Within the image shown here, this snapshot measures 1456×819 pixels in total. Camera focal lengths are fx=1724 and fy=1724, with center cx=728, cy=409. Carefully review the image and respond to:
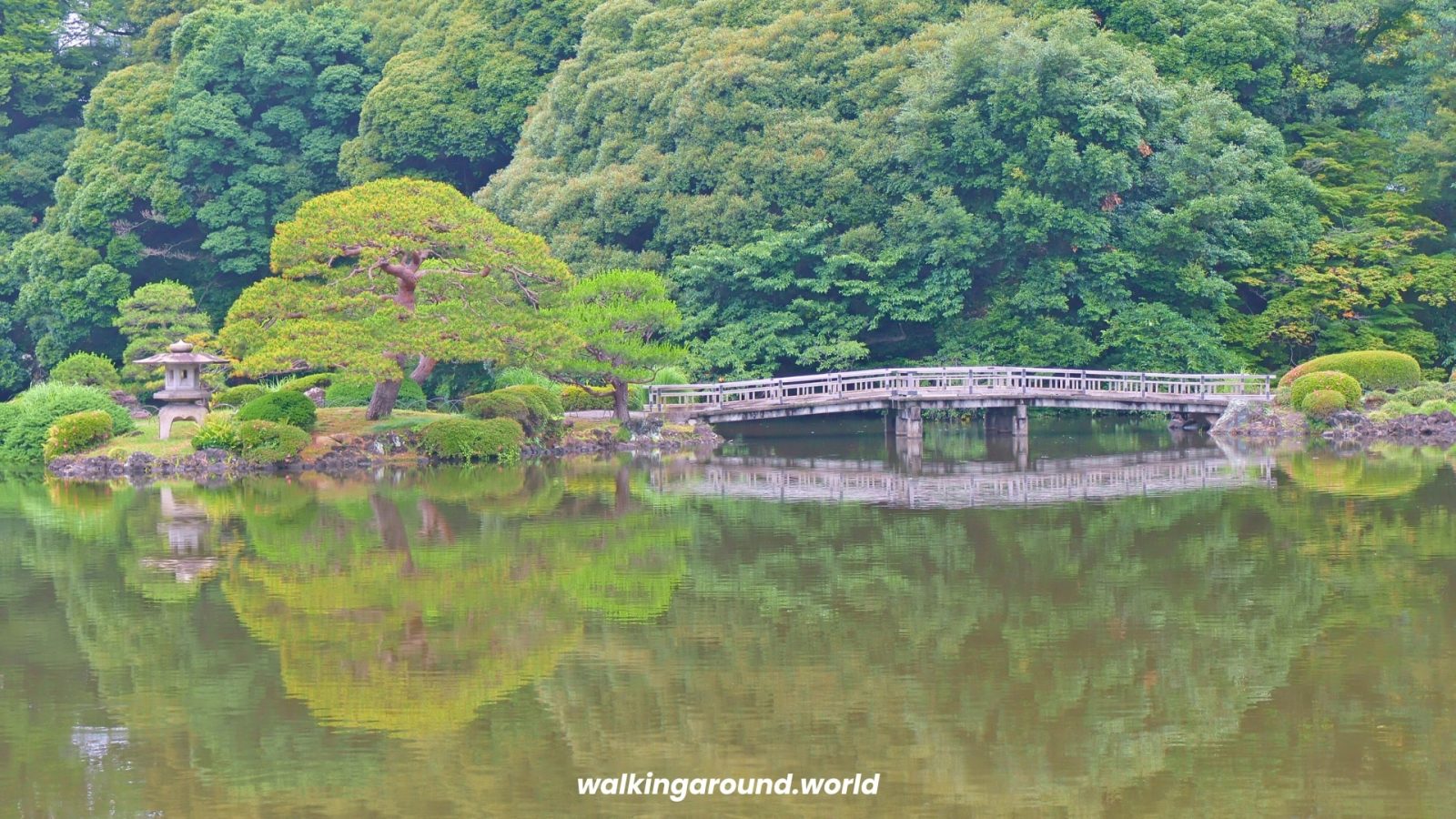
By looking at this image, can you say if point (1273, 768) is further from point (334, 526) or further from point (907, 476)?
point (907, 476)

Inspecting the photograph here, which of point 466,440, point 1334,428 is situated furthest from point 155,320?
point 1334,428

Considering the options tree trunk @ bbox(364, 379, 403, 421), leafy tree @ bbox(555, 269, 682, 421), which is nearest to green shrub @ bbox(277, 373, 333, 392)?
tree trunk @ bbox(364, 379, 403, 421)

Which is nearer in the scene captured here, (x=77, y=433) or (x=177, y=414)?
(x=77, y=433)

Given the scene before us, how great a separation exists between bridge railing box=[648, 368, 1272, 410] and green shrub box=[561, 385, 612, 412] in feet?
3.29

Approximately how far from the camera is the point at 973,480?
94.5 feet

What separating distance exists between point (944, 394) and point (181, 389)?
52.5 ft

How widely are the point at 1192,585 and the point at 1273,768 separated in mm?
6181

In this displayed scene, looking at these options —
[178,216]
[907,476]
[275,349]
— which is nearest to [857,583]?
[907,476]

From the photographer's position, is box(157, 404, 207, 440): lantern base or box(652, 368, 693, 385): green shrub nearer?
box(157, 404, 207, 440): lantern base

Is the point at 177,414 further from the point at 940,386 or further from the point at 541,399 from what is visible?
the point at 940,386

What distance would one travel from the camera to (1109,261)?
40.5m

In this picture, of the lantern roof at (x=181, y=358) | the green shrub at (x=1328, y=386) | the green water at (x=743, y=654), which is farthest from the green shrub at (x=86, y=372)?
the green shrub at (x=1328, y=386)

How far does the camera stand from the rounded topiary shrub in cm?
3199

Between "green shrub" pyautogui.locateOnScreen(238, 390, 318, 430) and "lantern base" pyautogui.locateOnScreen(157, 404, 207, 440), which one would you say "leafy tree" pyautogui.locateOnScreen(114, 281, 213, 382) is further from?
"green shrub" pyautogui.locateOnScreen(238, 390, 318, 430)
